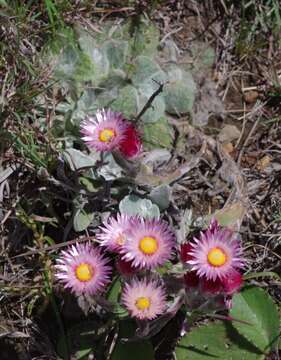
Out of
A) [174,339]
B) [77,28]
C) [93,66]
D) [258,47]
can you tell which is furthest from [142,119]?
[174,339]

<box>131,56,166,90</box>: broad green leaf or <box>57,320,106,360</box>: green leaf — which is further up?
<box>131,56,166,90</box>: broad green leaf

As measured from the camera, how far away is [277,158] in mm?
2379

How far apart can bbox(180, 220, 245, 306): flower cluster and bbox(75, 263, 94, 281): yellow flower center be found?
9.9 inches

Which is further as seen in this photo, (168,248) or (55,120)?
(55,120)

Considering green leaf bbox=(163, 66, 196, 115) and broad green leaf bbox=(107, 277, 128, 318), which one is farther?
green leaf bbox=(163, 66, 196, 115)

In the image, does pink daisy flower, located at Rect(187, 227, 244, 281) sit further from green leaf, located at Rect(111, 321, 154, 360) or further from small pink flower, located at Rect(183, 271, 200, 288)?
green leaf, located at Rect(111, 321, 154, 360)

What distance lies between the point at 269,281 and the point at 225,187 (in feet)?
1.14

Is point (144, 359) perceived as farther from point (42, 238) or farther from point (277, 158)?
point (277, 158)

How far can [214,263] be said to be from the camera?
5.59 feet

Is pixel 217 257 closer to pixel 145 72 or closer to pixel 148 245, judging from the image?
pixel 148 245

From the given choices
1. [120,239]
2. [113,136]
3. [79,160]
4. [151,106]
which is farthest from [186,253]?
[151,106]

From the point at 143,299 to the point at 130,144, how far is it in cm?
47

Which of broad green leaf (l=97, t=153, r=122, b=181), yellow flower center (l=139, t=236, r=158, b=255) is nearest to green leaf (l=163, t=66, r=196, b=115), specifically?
broad green leaf (l=97, t=153, r=122, b=181)

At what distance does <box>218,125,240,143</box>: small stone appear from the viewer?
7.84 feet
